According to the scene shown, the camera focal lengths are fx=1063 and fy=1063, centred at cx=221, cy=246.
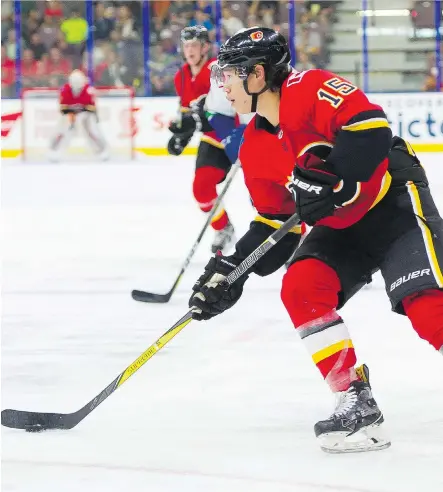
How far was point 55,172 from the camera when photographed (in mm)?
9492

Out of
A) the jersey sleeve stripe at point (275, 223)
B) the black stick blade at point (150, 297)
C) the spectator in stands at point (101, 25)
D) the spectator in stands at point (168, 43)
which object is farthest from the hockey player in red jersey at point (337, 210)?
the spectator in stands at point (101, 25)

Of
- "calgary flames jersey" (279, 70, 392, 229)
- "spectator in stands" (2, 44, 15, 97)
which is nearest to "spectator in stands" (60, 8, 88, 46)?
"spectator in stands" (2, 44, 15, 97)

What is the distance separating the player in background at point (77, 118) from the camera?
10508 mm

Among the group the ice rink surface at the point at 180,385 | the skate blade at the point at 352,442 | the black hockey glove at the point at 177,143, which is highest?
the black hockey glove at the point at 177,143

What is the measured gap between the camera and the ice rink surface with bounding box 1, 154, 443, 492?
208cm

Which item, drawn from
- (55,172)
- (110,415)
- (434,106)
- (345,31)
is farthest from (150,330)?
(345,31)

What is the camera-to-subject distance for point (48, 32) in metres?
11.1

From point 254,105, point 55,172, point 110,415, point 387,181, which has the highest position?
point 254,105

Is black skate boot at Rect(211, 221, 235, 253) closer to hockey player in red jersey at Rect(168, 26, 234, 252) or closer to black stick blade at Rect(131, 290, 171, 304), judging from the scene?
hockey player in red jersey at Rect(168, 26, 234, 252)

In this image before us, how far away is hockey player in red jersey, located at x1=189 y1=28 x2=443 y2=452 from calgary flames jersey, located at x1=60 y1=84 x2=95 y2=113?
27.2 feet

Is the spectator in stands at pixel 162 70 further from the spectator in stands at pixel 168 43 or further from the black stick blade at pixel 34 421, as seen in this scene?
the black stick blade at pixel 34 421

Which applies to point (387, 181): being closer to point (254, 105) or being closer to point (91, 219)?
point (254, 105)

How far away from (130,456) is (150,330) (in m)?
1.39

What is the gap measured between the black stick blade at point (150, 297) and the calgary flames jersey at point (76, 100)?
21.9 feet
